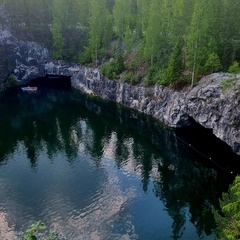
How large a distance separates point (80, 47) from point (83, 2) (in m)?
12.8

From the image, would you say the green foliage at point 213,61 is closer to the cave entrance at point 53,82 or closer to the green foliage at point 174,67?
the green foliage at point 174,67

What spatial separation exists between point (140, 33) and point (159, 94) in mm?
21613

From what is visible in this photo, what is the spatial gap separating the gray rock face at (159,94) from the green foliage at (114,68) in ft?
4.69

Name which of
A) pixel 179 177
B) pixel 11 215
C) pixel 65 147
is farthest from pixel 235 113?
pixel 11 215

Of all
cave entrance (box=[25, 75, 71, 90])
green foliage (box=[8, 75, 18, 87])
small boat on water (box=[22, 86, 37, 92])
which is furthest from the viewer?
cave entrance (box=[25, 75, 71, 90])

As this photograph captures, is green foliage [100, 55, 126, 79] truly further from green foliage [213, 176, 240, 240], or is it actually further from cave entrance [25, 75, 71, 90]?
green foliage [213, 176, 240, 240]

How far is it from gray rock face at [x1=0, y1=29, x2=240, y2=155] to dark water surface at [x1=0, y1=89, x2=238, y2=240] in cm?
393

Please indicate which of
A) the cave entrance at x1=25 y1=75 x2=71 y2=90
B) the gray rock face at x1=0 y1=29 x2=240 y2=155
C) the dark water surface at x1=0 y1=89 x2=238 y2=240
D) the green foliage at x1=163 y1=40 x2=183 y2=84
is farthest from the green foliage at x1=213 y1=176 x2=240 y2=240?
the cave entrance at x1=25 y1=75 x2=71 y2=90

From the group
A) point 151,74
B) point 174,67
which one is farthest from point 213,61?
point 151,74

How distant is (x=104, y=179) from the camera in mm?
43906

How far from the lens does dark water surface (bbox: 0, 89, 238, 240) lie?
3506 centimetres

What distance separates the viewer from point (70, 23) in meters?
90.5

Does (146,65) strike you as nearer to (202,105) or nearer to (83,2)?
(202,105)

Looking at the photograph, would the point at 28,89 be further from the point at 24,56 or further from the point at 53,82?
the point at 53,82
